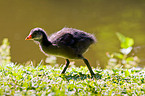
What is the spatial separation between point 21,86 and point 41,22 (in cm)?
1102

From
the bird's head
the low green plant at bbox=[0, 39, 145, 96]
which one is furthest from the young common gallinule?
the low green plant at bbox=[0, 39, 145, 96]

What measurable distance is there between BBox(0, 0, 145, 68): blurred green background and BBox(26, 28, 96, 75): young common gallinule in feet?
17.9

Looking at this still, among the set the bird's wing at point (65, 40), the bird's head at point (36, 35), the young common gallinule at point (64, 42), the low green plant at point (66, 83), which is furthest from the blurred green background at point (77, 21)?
the bird's head at point (36, 35)

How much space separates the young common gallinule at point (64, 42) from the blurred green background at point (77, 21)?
5.45 metres

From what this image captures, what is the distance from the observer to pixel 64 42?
5.70 metres

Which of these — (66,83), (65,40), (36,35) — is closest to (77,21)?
(65,40)

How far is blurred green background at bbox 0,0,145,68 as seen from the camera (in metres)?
12.3

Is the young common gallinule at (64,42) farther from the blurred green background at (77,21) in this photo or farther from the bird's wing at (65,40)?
the blurred green background at (77,21)

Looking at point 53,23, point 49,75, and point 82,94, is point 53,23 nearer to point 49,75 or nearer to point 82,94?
point 49,75

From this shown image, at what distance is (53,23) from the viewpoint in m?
15.6

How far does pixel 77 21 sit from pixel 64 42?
1070 centimetres

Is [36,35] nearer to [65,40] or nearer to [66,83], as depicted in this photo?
[65,40]

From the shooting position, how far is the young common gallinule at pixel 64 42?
18.4ft

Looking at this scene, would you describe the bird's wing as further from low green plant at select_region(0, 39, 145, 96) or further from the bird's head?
low green plant at select_region(0, 39, 145, 96)
